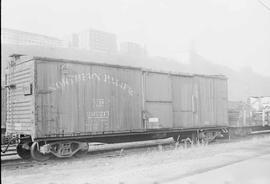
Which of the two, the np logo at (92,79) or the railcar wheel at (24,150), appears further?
the np logo at (92,79)

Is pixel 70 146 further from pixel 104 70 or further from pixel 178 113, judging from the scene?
pixel 178 113

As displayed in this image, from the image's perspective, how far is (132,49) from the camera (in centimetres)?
7731

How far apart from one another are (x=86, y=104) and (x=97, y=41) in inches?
2761

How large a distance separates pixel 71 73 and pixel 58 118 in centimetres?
172

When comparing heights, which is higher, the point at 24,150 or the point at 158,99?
the point at 158,99

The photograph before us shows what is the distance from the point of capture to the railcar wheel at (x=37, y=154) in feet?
34.7

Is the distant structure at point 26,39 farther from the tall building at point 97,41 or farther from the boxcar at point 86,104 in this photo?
the boxcar at point 86,104

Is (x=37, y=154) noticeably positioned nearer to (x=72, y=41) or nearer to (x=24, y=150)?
(x=24, y=150)

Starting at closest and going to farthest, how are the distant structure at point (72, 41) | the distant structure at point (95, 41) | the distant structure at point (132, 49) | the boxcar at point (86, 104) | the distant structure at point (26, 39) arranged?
the boxcar at point (86, 104) → the distant structure at point (26, 39) → the distant structure at point (132, 49) → the distant structure at point (95, 41) → the distant structure at point (72, 41)

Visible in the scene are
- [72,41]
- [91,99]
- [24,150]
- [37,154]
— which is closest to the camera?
[37,154]

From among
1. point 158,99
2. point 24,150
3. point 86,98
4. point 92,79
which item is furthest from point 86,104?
point 158,99

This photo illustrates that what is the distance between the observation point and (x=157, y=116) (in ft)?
46.0

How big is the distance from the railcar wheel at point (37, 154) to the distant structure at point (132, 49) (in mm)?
66411

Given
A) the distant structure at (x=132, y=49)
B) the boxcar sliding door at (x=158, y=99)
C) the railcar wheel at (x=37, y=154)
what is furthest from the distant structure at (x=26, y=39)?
the railcar wheel at (x=37, y=154)
